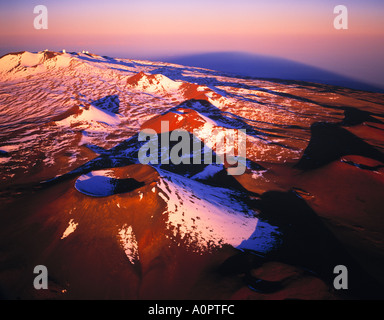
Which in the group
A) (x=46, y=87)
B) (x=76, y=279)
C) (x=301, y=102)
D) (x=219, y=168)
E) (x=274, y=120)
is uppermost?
(x=46, y=87)

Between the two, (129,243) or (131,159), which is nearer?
(129,243)

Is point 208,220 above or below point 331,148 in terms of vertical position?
below

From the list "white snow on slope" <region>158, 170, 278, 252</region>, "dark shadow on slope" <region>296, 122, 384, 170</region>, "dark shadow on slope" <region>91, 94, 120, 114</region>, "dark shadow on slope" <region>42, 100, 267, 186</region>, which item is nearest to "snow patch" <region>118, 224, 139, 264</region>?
"white snow on slope" <region>158, 170, 278, 252</region>

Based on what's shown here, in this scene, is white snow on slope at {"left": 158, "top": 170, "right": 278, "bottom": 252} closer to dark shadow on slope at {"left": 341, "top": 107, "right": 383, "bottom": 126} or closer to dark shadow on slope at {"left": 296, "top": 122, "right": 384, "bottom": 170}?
dark shadow on slope at {"left": 296, "top": 122, "right": 384, "bottom": 170}

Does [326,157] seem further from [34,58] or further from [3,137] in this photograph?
[34,58]

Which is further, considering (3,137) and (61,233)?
(3,137)

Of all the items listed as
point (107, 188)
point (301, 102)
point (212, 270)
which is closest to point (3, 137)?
point (107, 188)

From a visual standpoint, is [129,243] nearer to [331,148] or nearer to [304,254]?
[304,254]

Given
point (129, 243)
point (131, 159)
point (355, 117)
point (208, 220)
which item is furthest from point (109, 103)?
point (355, 117)

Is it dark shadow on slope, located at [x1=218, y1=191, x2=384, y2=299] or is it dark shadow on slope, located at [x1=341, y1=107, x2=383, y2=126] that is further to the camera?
dark shadow on slope, located at [x1=341, y1=107, x2=383, y2=126]
